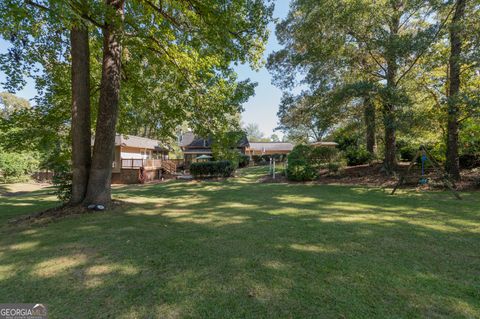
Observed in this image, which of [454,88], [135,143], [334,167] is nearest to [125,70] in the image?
[334,167]

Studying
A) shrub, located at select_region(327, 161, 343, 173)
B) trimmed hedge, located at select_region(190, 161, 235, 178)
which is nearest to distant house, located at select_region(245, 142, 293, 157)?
trimmed hedge, located at select_region(190, 161, 235, 178)

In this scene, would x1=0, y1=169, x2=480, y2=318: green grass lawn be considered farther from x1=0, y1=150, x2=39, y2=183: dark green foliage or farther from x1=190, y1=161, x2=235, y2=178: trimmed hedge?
x1=0, y1=150, x2=39, y2=183: dark green foliage

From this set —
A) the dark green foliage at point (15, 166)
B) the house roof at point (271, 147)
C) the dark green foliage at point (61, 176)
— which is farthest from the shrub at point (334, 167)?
the house roof at point (271, 147)

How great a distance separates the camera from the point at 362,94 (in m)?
10.4

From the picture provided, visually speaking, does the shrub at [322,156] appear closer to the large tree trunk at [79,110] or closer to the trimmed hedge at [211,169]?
the trimmed hedge at [211,169]

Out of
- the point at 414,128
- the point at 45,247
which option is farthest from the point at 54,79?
the point at 414,128

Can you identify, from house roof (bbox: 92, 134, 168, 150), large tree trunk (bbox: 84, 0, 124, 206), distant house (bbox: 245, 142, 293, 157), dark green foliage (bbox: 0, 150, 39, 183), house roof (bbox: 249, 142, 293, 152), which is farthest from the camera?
house roof (bbox: 249, 142, 293, 152)

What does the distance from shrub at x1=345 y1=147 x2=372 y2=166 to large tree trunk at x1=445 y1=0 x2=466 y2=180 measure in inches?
245

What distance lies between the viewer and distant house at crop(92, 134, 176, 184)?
18.7 m

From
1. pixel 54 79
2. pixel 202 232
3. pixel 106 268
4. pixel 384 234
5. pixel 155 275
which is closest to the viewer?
pixel 155 275

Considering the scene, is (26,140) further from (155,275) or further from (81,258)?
(155,275)

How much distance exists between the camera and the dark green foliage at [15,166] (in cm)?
1719

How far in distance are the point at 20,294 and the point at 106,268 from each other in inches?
32.7

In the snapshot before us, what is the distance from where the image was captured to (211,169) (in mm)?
17828
